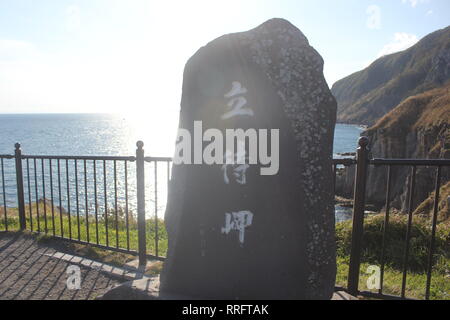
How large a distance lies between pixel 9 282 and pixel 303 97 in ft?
13.5

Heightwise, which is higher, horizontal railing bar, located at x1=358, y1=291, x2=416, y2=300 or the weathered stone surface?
the weathered stone surface

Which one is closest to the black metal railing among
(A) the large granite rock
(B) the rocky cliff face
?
(A) the large granite rock

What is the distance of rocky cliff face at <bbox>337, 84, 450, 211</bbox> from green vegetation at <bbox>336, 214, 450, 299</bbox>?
71.6ft

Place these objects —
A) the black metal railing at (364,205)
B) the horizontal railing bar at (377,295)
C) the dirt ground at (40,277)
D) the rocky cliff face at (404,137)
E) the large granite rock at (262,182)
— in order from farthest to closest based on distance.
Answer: the rocky cliff face at (404,137) → the dirt ground at (40,277) → the horizontal railing bar at (377,295) → the black metal railing at (364,205) → the large granite rock at (262,182)

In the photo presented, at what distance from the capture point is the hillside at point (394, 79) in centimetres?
8640

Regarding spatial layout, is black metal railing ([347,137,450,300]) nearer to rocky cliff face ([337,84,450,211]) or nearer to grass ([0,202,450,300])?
grass ([0,202,450,300])

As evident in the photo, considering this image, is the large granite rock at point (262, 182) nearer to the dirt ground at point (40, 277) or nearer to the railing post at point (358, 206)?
the railing post at point (358, 206)

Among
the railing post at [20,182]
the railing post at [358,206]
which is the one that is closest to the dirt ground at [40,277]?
the railing post at [20,182]

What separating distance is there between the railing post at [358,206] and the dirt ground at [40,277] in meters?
2.81

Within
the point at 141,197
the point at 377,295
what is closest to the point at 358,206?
the point at 377,295

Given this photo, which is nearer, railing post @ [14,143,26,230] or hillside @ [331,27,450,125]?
railing post @ [14,143,26,230]

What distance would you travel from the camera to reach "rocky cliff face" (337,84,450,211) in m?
26.2
